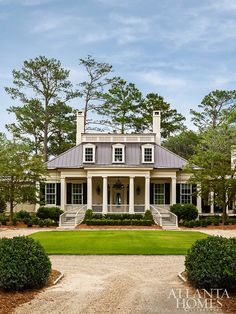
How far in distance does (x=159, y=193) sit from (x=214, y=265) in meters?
26.4

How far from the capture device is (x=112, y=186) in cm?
3725

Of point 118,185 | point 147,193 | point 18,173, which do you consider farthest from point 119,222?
point 18,173

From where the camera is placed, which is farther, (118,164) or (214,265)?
(118,164)

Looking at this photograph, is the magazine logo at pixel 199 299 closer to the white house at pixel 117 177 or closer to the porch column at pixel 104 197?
the white house at pixel 117 177

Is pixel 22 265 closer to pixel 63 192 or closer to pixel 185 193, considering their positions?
pixel 63 192

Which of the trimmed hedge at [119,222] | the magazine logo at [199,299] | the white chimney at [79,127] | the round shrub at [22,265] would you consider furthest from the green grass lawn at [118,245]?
the white chimney at [79,127]

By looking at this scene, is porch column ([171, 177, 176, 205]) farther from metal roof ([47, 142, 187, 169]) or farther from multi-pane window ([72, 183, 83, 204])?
multi-pane window ([72, 183, 83, 204])

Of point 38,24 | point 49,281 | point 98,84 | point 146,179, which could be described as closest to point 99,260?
point 49,281

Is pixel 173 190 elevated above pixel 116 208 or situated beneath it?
elevated above

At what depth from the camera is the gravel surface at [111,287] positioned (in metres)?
8.79

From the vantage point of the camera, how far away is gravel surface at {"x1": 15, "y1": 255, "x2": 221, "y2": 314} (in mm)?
8789

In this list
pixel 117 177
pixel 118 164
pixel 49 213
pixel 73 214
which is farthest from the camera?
pixel 117 177

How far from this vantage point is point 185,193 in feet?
118

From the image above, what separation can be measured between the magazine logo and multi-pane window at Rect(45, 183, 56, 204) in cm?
2655
